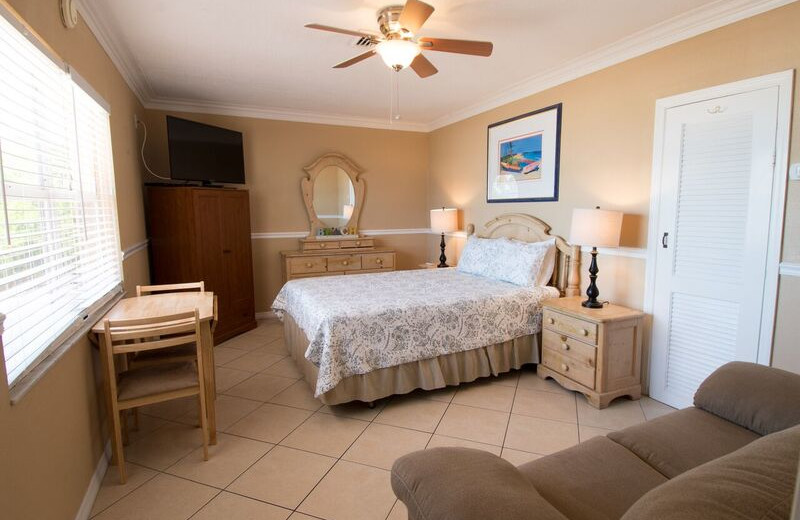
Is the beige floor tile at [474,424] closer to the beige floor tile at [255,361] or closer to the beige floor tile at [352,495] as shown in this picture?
the beige floor tile at [352,495]

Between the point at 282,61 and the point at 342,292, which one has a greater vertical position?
the point at 282,61

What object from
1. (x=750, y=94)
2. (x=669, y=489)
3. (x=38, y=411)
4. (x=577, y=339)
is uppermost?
(x=750, y=94)

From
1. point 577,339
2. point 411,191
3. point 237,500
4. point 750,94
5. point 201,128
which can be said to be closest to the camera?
point 237,500

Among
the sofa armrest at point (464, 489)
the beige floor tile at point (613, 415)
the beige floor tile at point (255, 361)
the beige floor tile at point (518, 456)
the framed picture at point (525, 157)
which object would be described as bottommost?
the beige floor tile at point (518, 456)

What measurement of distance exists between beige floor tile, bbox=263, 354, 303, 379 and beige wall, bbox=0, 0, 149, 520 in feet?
4.57

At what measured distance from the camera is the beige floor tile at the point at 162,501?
186 cm

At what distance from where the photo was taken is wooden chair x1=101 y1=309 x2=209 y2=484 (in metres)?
2.04

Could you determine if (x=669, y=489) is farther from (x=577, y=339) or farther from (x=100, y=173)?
(x=100, y=173)

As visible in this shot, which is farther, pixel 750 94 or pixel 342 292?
pixel 342 292

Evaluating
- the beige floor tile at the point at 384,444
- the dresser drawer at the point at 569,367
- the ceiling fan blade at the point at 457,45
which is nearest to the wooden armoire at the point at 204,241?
the beige floor tile at the point at 384,444

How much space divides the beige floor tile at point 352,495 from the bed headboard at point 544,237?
2259 millimetres

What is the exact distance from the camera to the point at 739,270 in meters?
2.45

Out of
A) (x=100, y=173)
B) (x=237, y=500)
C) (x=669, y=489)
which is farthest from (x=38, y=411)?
(x=669, y=489)

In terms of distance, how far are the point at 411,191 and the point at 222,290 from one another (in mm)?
2911
